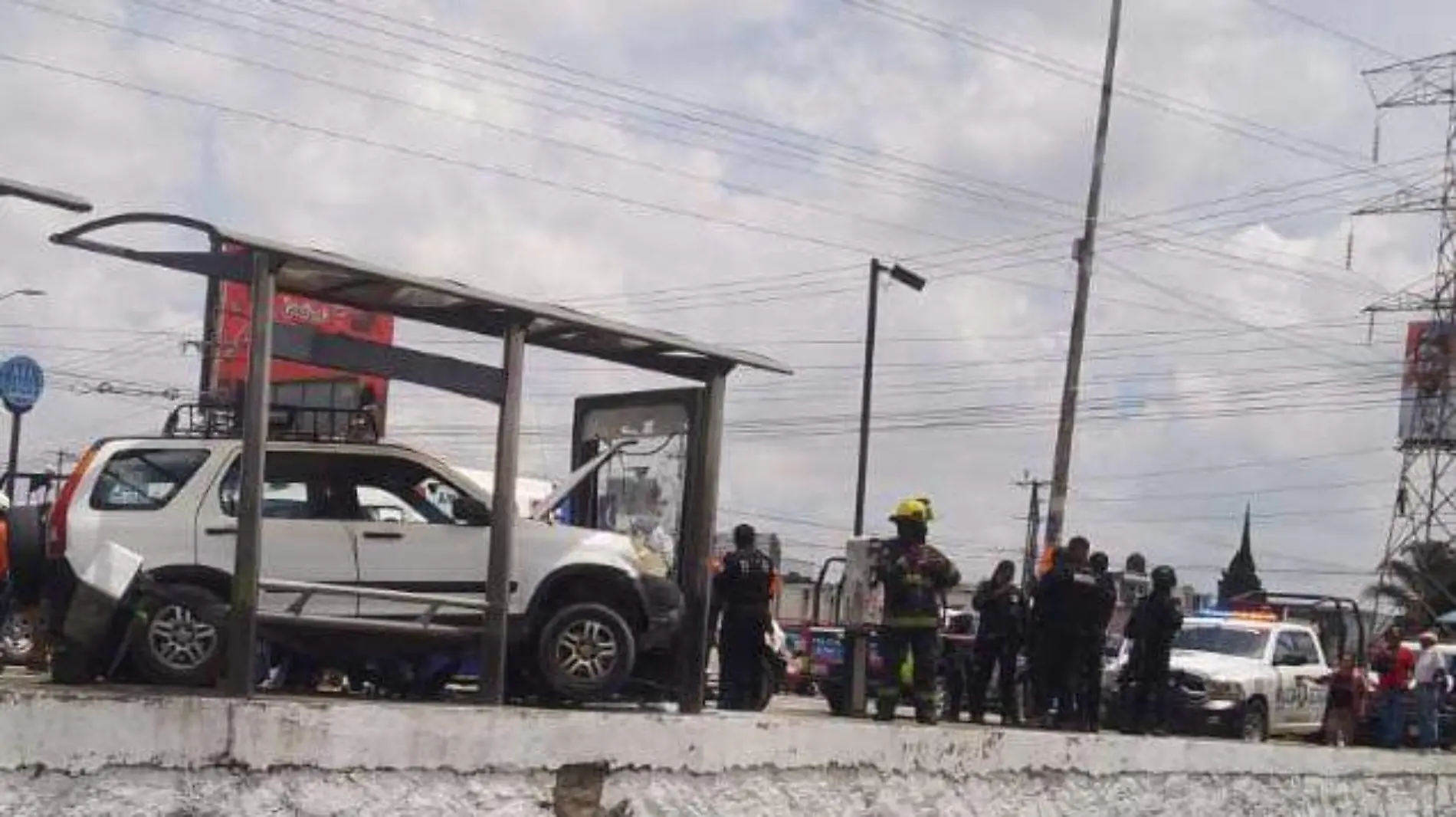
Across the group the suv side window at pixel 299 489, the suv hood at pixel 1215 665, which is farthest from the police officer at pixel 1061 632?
the suv hood at pixel 1215 665

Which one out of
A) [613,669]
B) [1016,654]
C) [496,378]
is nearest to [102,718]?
[496,378]

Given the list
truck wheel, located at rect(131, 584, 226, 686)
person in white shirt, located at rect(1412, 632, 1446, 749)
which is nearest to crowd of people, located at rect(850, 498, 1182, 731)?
truck wheel, located at rect(131, 584, 226, 686)

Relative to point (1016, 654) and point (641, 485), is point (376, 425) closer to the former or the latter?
point (641, 485)

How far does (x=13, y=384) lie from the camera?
823 inches

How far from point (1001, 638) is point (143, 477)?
271 inches

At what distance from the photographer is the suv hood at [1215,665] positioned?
18.9 metres

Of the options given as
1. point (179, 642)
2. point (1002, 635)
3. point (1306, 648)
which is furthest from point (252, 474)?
point (1306, 648)

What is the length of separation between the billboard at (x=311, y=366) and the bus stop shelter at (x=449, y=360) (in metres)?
0.12

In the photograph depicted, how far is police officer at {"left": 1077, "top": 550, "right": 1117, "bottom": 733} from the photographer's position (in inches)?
474

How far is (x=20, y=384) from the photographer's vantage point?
21.2 m

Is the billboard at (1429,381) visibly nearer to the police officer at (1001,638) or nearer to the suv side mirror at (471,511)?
the police officer at (1001,638)

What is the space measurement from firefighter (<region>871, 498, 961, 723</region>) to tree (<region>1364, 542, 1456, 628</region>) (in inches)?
1757

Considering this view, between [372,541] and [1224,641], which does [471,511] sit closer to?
[372,541]

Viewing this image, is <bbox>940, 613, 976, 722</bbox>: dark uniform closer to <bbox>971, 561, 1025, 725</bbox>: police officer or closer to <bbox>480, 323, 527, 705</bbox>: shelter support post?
<bbox>971, 561, 1025, 725</bbox>: police officer
